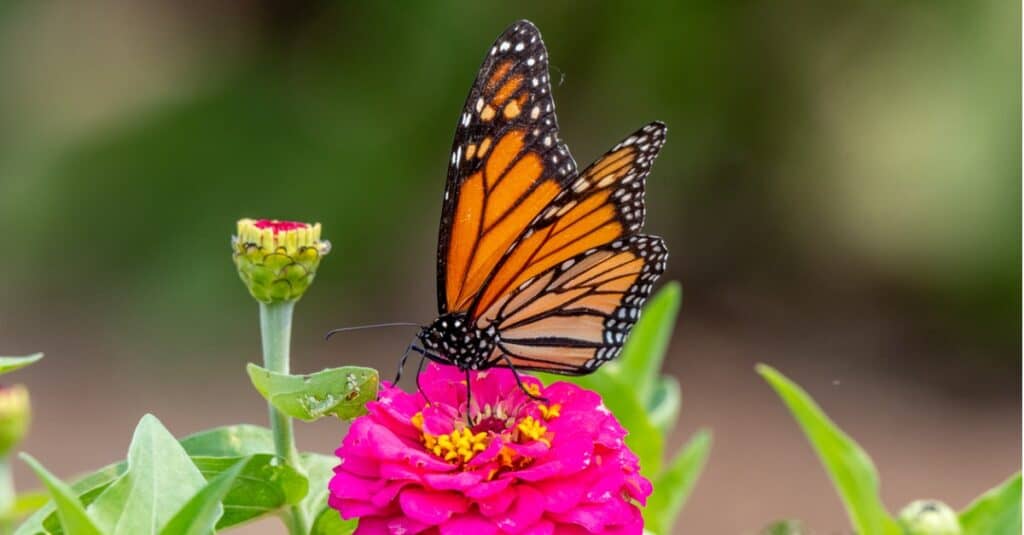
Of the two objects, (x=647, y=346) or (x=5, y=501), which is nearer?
(x=5, y=501)


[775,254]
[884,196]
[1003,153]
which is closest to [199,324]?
[775,254]

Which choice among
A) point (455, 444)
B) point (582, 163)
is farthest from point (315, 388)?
point (582, 163)

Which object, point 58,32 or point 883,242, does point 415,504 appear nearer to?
point 883,242

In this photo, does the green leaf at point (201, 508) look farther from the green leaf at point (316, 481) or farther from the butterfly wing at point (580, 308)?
the butterfly wing at point (580, 308)

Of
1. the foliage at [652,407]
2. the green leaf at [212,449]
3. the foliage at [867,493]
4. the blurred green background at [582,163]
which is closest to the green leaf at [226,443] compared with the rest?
the green leaf at [212,449]

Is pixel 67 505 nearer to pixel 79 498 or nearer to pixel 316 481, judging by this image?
pixel 79 498

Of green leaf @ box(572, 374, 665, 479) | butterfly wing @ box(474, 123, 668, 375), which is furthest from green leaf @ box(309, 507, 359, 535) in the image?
green leaf @ box(572, 374, 665, 479)

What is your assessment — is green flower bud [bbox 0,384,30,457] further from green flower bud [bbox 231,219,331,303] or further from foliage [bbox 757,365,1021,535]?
foliage [bbox 757,365,1021,535]
